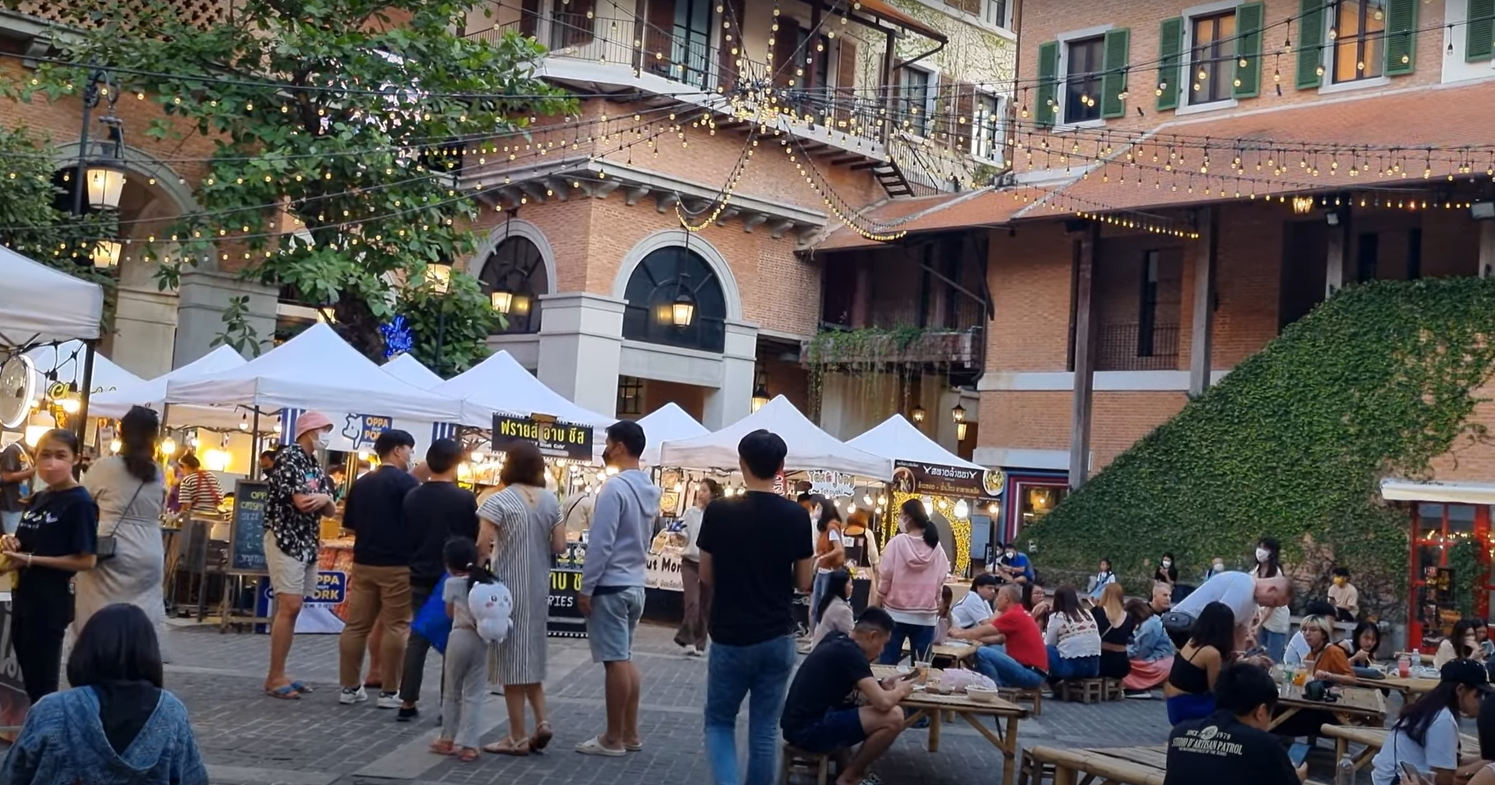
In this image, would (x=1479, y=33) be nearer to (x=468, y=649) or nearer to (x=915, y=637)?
(x=915, y=637)

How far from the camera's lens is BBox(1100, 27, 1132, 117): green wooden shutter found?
26531mm

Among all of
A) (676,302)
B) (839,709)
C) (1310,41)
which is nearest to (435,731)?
(839,709)

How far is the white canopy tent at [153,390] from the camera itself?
16.1m

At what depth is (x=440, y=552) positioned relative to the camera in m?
9.26

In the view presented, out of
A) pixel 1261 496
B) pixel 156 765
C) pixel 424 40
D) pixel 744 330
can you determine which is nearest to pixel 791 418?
pixel 424 40

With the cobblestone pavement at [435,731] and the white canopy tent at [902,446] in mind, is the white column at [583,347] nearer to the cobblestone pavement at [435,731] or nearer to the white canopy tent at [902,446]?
the white canopy tent at [902,446]

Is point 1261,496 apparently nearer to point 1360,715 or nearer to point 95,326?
point 1360,715

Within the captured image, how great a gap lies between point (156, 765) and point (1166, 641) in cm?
1210

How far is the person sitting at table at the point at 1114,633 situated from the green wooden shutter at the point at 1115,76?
13847mm

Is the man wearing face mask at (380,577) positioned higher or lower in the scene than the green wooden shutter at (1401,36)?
lower

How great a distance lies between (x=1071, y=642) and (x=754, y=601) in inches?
305

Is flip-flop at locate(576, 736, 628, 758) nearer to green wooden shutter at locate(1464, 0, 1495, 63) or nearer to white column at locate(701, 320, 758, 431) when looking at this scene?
green wooden shutter at locate(1464, 0, 1495, 63)

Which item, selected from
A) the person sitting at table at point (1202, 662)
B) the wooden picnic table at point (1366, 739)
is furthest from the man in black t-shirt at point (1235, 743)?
the wooden picnic table at point (1366, 739)

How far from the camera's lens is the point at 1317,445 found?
2212cm
